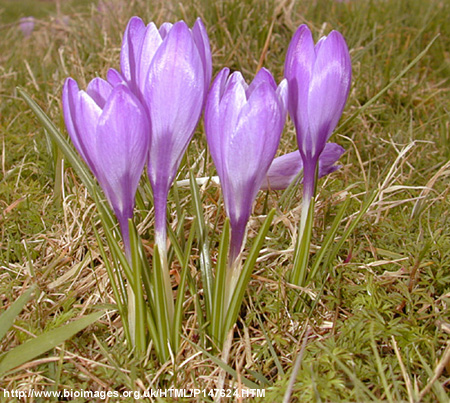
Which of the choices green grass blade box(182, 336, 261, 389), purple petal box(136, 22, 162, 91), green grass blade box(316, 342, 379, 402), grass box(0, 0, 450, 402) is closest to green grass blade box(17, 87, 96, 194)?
grass box(0, 0, 450, 402)

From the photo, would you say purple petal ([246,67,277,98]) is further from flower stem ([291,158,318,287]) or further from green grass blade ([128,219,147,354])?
green grass blade ([128,219,147,354])

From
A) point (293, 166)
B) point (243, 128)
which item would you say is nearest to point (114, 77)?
point (243, 128)

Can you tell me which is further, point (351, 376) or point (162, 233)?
point (162, 233)

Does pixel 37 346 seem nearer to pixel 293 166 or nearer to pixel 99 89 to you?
pixel 99 89

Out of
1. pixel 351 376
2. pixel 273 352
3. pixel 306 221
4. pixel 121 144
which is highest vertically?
pixel 121 144

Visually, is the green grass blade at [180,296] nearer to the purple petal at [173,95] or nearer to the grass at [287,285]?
the grass at [287,285]

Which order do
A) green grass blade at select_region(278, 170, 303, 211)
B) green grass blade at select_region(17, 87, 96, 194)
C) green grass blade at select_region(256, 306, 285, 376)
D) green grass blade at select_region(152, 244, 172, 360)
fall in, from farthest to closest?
green grass blade at select_region(278, 170, 303, 211) < green grass blade at select_region(17, 87, 96, 194) < green grass blade at select_region(256, 306, 285, 376) < green grass blade at select_region(152, 244, 172, 360)

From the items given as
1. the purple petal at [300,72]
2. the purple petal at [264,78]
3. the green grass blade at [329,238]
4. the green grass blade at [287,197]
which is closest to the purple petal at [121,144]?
the purple petal at [264,78]
